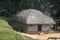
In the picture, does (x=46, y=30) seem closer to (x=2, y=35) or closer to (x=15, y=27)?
(x=15, y=27)

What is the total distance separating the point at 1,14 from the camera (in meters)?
33.2

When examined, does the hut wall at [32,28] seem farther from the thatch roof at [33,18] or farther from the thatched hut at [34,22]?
the thatch roof at [33,18]

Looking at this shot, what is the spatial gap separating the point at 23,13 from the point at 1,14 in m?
4.73

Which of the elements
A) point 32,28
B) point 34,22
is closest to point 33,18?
point 34,22

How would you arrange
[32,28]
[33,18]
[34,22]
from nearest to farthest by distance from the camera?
[34,22], [32,28], [33,18]

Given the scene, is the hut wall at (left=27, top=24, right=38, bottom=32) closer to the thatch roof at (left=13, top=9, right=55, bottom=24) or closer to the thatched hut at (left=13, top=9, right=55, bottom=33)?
the thatched hut at (left=13, top=9, right=55, bottom=33)

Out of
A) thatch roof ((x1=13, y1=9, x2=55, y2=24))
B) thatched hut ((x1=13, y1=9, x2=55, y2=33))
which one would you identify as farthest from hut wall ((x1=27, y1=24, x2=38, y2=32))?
thatch roof ((x1=13, y1=9, x2=55, y2=24))

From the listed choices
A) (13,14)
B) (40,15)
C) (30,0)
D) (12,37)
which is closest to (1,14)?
(13,14)

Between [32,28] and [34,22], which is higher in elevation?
[34,22]

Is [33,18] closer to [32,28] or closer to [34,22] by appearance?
[34,22]

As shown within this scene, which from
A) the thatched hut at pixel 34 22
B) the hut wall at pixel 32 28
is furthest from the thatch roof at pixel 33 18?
the hut wall at pixel 32 28

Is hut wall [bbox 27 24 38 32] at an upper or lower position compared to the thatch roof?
lower

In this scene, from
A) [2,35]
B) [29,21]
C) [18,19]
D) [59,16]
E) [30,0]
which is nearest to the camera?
[2,35]

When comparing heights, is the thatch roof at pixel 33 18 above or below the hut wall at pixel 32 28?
above
